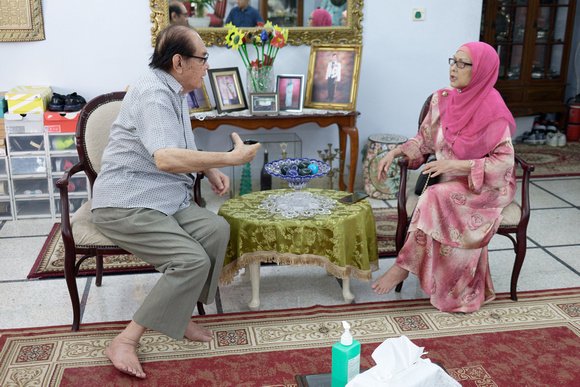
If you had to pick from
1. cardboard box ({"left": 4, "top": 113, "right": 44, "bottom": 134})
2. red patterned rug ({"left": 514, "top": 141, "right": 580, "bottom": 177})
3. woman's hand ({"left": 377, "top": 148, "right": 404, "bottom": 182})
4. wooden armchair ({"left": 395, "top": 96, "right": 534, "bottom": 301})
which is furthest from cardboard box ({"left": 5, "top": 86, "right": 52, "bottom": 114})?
red patterned rug ({"left": 514, "top": 141, "right": 580, "bottom": 177})

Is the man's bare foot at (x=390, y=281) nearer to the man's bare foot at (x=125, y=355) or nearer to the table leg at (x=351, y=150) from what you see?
the man's bare foot at (x=125, y=355)

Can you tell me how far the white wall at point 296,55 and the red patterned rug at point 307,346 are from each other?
215cm

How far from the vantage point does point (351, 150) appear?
4.34m

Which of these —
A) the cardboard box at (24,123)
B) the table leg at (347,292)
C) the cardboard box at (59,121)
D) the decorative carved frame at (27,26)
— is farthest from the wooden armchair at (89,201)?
the decorative carved frame at (27,26)

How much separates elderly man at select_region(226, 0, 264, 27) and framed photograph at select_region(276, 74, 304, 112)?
0.44 meters

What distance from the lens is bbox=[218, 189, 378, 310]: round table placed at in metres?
2.70

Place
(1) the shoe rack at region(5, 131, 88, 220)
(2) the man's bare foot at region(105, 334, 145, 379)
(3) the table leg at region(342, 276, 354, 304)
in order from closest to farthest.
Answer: (2) the man's bare foot at region(105, 334, 145, 379), (3) the table leg at region(342, 276, 354, 304), (1) the shoe rack at region(5, 131, 88, 220)

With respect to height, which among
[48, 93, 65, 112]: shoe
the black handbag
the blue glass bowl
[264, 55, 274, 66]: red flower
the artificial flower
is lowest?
the black handbag

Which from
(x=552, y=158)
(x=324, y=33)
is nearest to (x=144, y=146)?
(x=324, y=33)

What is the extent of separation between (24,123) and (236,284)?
1.89 m

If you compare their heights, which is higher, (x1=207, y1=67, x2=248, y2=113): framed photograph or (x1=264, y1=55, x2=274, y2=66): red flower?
(x1=264, y1=55, x2=274, y2=66): red flower

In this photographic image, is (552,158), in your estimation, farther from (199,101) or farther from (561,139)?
(199,101)

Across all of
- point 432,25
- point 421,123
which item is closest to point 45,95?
point 421,123

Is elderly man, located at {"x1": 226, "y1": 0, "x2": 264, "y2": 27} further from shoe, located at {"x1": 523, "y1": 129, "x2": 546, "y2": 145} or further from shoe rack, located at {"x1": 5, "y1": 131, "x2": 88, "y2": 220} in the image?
shoe, located at {"x1": 523, "y1": 129, "x2": 546, "y2": 145}
